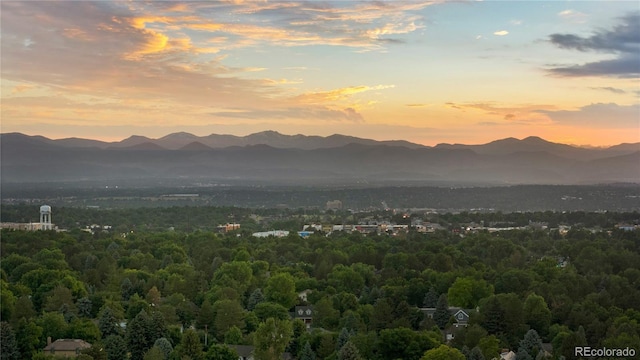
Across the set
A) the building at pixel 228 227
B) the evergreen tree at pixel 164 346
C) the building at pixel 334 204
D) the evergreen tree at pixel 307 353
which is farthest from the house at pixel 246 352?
the building at pixel 334 204

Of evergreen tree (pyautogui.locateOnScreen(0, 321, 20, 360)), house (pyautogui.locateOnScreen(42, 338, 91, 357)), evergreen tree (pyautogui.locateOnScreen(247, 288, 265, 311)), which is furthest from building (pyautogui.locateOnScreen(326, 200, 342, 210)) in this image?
evergreen tree (pyautogui.locateOnScreen(0, 321, 20, 360))

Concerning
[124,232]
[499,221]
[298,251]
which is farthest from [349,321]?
[499,221]

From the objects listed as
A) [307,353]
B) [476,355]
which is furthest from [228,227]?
[476,355]

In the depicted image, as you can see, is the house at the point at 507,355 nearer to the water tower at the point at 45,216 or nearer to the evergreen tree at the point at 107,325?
the evergreen tree at the point at 107,325

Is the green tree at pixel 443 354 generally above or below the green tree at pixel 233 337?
above

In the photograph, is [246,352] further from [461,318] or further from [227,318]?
[461,318]

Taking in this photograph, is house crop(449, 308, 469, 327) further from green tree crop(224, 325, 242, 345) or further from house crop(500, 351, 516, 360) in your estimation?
green tree crop(224, 325, 242, 345)
